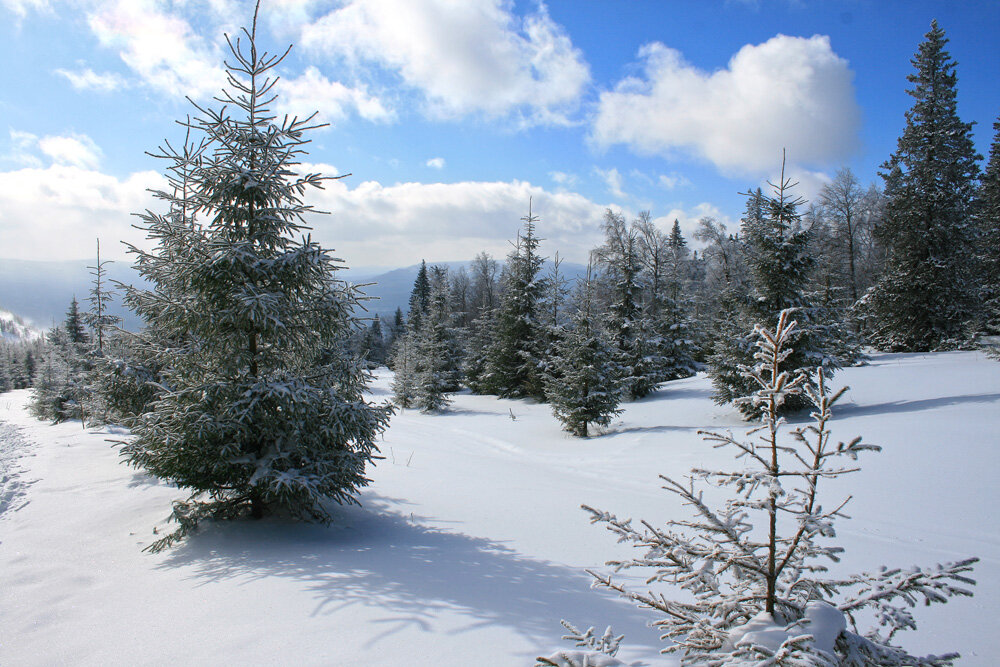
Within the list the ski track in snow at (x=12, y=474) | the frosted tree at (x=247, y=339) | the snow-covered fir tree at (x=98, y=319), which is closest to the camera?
the frosted tree at (x=247, y=339)

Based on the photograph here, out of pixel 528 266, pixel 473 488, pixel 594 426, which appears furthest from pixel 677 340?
pixel 473 488

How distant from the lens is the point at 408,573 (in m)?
4.70

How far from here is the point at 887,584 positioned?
217 centimetres

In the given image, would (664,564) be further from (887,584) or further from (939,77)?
(939,77)

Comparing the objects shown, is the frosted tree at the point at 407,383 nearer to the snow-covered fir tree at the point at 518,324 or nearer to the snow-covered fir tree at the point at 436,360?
the snow-covered fir tree at the point at 436,360

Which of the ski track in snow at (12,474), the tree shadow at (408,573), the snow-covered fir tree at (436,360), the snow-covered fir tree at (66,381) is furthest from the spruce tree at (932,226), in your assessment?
the snow-covered fir tree at (66,381)

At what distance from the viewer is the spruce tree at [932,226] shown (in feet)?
68.5

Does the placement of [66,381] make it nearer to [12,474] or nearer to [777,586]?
[12,474]

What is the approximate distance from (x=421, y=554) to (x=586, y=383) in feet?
35.8

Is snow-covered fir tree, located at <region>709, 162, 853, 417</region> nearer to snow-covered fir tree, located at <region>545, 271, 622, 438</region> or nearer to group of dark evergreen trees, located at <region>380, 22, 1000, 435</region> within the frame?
Result: group of dark evergreen trees, located at <region>380, 22, 1000, 435</region>

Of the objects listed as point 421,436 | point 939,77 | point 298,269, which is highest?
point 939,77

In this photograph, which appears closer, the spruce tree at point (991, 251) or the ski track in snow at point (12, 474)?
the ski track in snow at point (12, 474)

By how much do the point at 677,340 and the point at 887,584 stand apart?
25580 mm

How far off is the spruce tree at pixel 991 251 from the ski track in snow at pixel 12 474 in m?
30.8
